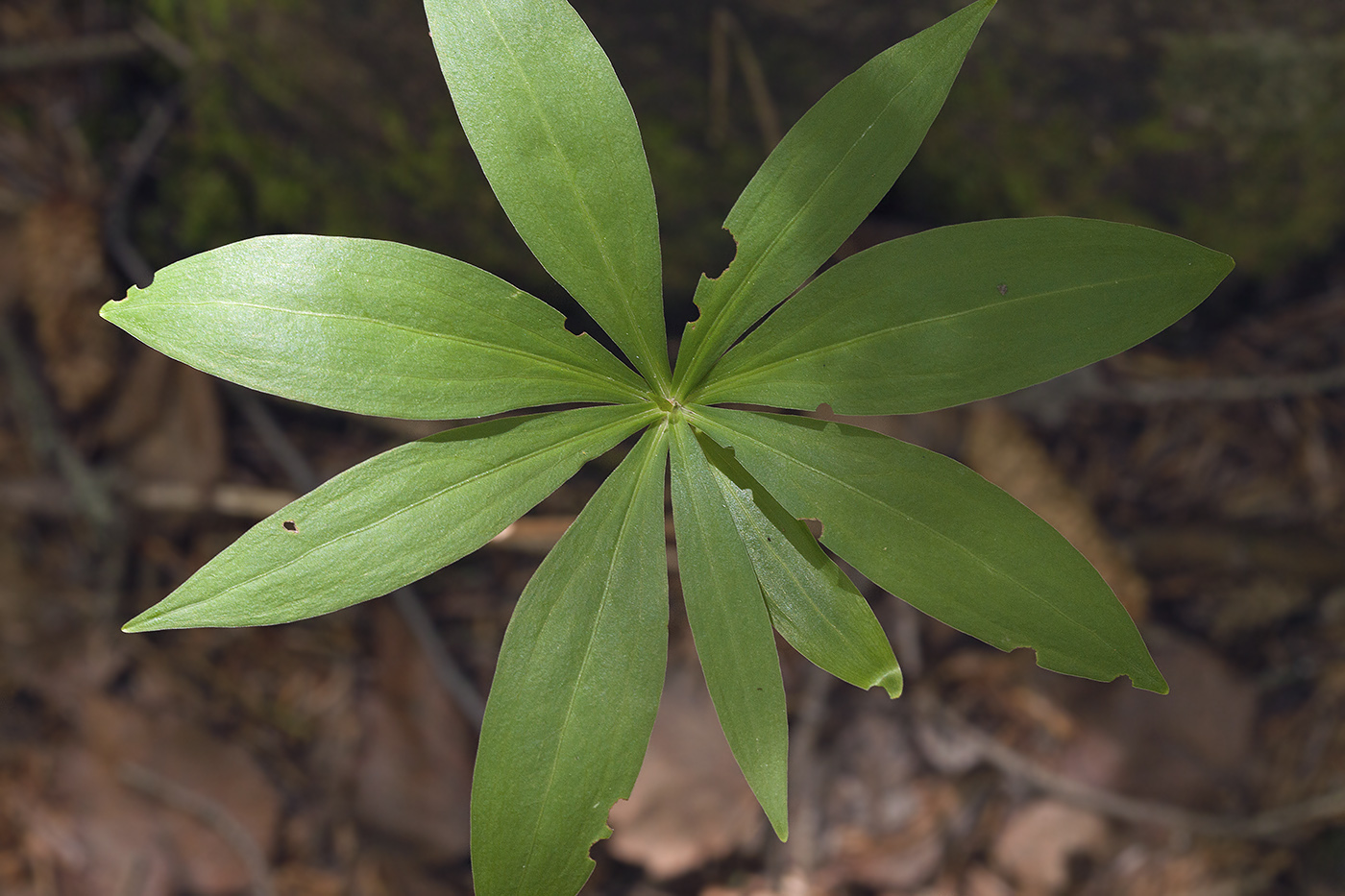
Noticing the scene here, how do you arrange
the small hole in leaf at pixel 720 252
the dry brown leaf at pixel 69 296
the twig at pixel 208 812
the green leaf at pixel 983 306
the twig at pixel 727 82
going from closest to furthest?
the green leaf at pixel 983 306, the twig at pixel 727 82, the small hole in leaf at pixel 720 252, the dry brown leaf at pixel 69 296, the twig at pixel 208 812

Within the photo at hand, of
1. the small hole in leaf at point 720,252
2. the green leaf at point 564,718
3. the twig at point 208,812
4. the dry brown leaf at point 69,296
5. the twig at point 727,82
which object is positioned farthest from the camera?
the twig at point 208,812

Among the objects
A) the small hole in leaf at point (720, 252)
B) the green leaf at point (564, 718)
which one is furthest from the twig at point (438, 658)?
the green leaf at point (564, 718)

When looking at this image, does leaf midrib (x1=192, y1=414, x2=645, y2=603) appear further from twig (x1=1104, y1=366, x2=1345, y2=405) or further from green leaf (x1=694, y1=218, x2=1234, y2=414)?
twig (x1=1104, y1=366, x2=1345, y2=405)

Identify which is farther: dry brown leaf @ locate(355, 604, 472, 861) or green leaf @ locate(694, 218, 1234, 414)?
dry brown leaf @ locate(355, 604, 472, 861)

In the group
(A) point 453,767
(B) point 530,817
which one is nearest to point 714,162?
(B) point 530,817

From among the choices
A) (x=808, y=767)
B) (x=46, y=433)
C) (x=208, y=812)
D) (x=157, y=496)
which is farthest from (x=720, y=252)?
(x=208, y=812)

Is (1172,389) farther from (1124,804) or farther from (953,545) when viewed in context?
(953,545)

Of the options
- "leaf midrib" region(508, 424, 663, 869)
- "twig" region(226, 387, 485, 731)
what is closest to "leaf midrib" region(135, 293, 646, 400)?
"leaf midrib" region(508, 424, 663, 869)

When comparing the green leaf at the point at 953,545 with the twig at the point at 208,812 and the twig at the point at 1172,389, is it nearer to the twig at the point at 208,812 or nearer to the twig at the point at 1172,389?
the twig at the point at 1172,389
